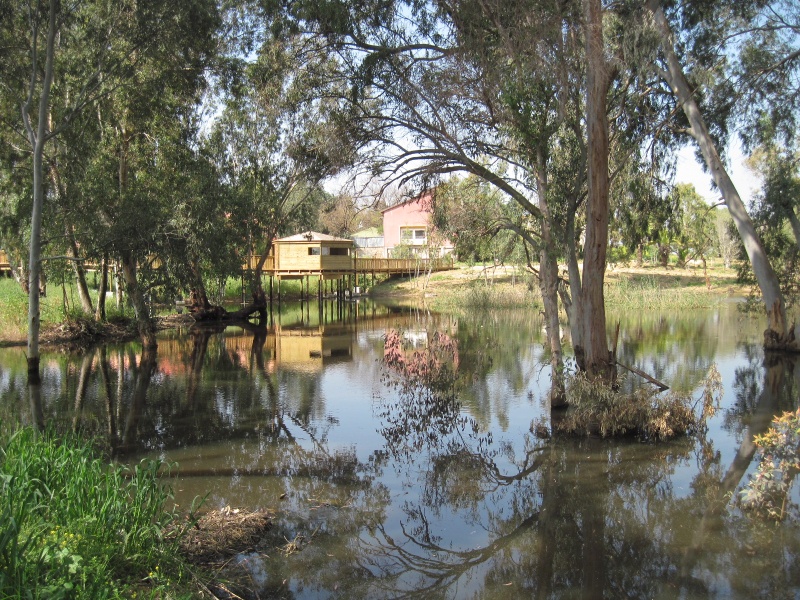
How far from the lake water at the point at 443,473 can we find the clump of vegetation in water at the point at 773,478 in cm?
21

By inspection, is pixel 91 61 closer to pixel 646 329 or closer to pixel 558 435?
pixel 558 435

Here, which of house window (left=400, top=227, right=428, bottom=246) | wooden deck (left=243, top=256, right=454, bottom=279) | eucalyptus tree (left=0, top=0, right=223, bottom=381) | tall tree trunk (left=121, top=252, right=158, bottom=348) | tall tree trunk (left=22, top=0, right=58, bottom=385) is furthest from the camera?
house window (left=400, top=227, right=428, bottom=246)

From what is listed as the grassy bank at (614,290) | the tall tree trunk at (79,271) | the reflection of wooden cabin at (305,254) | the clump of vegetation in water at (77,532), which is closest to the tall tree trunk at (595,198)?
the clump of vegetation in water at (77,532)

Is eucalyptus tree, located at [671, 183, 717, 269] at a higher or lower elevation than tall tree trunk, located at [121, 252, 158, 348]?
higher

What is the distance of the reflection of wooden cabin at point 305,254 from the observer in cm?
3672

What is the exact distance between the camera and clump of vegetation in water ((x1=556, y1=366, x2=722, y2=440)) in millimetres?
9688

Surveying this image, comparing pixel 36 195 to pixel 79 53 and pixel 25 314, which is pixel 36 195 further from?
pixel 25 314

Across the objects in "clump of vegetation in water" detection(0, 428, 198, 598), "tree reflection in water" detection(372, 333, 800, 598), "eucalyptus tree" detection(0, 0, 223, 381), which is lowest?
"tree reflection in water" detection(372, 333, 800, 598)

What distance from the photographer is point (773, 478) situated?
22.5ft

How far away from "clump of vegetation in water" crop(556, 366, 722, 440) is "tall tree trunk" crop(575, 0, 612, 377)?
34 cm

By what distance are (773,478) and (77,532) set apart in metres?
6.22

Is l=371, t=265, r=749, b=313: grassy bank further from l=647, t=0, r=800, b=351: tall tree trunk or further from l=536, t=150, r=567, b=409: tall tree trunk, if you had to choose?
l=536, t=150, r=567, b=409: tall tree trunk

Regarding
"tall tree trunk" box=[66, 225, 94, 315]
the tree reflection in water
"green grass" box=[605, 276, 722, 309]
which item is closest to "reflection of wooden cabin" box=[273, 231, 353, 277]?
"tall tree trunk" box=[66, 225, 94, 315]

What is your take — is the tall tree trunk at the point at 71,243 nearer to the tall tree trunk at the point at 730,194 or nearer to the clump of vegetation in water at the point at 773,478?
the tall tree trunk at the point at 730,194
